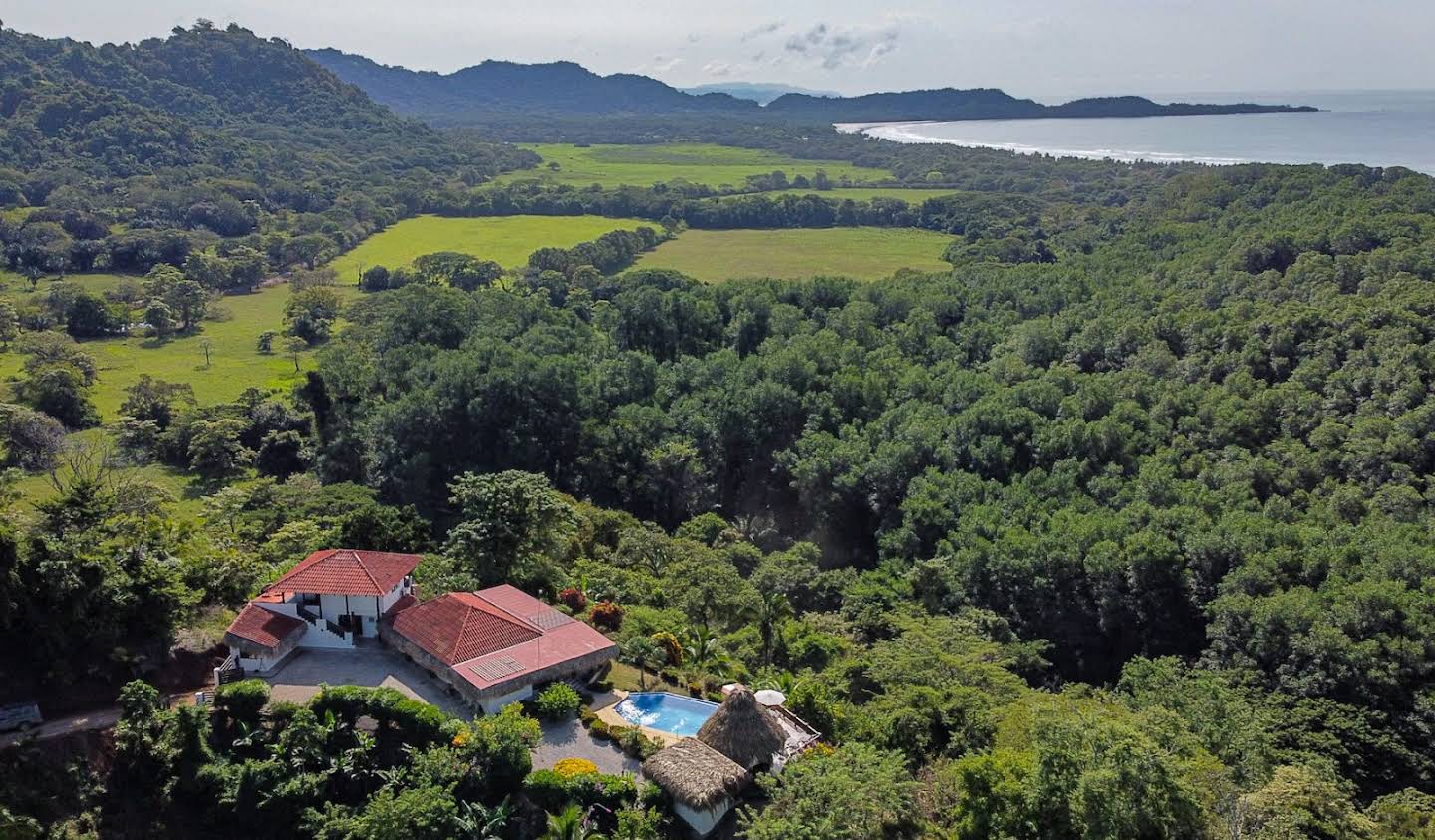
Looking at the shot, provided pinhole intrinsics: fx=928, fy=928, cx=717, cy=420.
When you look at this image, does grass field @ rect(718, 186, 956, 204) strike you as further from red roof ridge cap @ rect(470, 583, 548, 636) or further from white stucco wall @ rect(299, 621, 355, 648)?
white stucco wall @ rect(299, 621, 355, 648)

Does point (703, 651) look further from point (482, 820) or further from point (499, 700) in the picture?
point (482, 820)

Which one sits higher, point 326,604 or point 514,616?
point 326,604

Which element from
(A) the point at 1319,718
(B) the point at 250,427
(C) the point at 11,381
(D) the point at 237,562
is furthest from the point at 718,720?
(C) the point at 11,381

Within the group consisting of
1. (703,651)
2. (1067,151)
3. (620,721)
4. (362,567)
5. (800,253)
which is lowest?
(703,651)

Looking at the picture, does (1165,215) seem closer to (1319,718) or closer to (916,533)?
(916,533)

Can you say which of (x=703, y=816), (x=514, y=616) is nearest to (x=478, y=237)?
(x=514, y=616)

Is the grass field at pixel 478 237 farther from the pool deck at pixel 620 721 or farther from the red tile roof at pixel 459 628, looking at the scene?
the pool deck at pixel 620 721

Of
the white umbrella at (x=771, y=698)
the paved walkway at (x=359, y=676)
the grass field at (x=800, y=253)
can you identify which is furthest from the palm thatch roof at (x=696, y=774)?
the grass field at (x=800, y=253)
